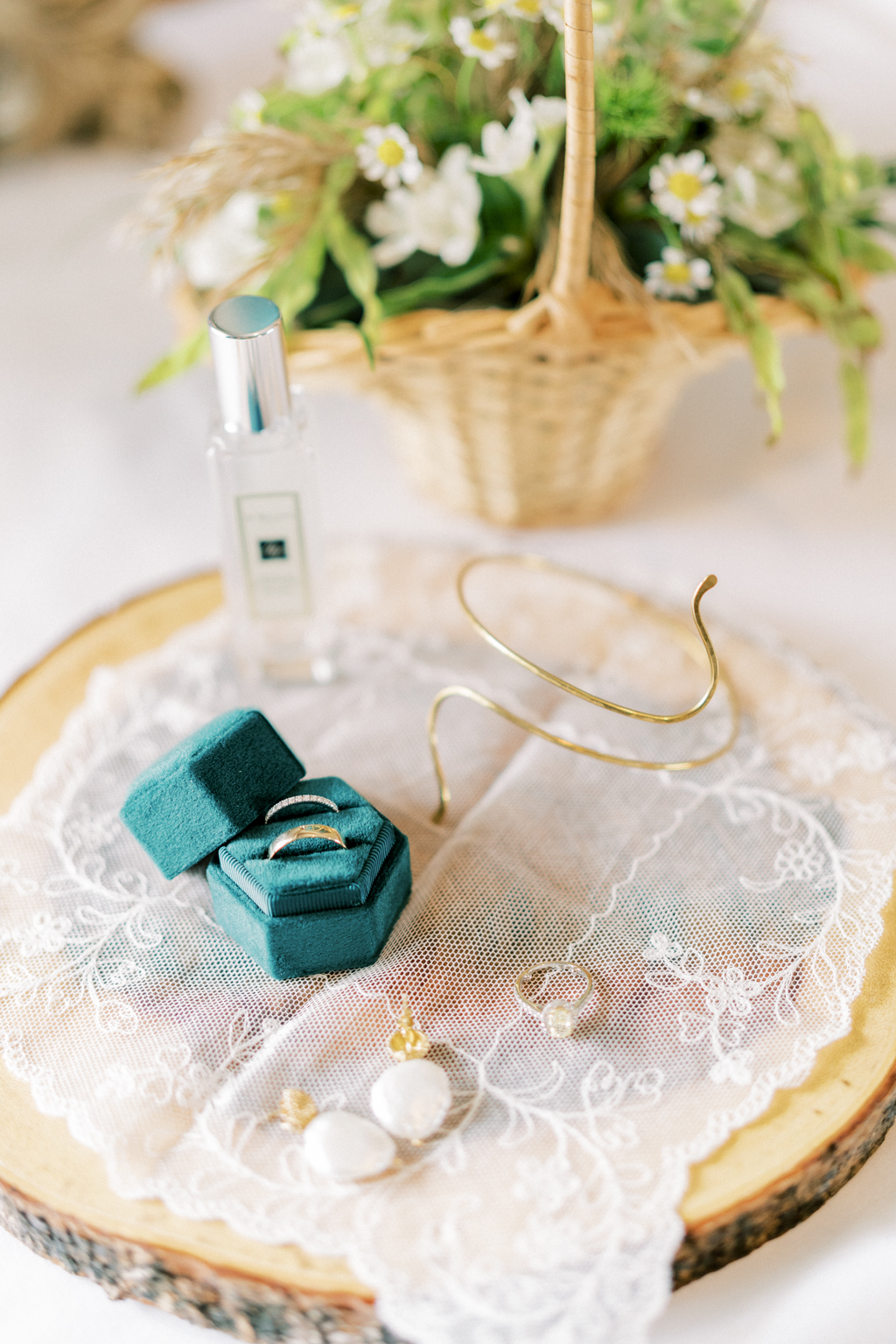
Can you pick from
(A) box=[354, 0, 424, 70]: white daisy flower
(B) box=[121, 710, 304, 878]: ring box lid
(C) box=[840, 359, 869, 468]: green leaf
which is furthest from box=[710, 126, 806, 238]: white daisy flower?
(B) box=[121, 710, 304, 878]: ring box lid

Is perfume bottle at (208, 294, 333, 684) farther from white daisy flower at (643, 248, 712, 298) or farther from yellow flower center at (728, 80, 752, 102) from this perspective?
yellow flower center at (728, 80, 752, 102)

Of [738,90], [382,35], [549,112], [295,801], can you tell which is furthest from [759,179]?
[295,801]

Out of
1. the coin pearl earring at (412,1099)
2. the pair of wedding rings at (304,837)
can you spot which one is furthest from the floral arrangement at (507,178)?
the coin pearl earring at (412,1099)

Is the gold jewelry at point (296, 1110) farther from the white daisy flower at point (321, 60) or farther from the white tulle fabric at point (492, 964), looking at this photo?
the white daisy flower at point (321, 60)

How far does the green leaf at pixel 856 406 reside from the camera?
0.85 meters

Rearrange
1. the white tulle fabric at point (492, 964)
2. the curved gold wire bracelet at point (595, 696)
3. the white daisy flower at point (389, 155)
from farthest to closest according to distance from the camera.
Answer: the white daisy flower at point (389, 155), the curved gold wire bracelet at point (595, 696), the white tulle fabric at point (492, 964)

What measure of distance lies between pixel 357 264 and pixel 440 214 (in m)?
0.07

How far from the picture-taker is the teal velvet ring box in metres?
0.59

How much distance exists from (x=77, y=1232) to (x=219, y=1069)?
10 cm

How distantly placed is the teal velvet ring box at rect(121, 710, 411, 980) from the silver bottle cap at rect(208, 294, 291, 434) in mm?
186

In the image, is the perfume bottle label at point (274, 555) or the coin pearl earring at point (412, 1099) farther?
the perfume bottle label at point (274, 555)

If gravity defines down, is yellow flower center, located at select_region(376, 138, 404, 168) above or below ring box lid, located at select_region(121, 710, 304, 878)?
above

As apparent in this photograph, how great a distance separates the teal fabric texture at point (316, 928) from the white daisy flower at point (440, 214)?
0.41m

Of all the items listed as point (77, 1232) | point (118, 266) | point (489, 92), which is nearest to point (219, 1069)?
point (77, 1232)
